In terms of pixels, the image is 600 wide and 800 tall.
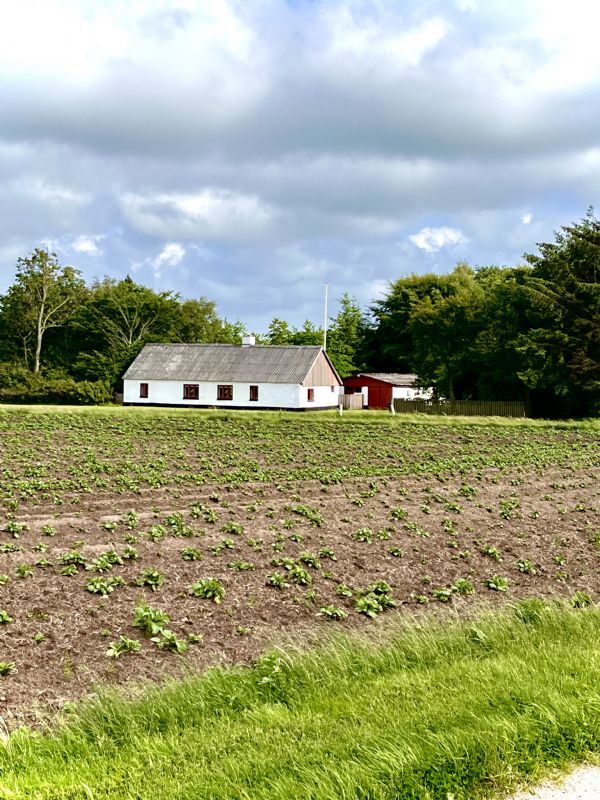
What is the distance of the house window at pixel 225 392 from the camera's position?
63188mm

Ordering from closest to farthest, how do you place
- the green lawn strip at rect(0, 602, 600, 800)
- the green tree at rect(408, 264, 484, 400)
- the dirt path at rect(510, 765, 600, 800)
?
the dirt path at rect(510, 765, 600, 800) → the green lawn strip at rect(0, 602, 600, 800) → the green tree at rect(408, 264, 484, 400)

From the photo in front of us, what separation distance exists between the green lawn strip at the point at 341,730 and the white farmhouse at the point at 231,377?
5441 cm

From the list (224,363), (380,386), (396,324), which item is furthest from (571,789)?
(396,324)

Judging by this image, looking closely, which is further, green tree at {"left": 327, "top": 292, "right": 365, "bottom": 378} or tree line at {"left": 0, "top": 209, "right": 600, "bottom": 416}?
green tree at {"left": 327, "top": 292, "right": 365, "bottom": 378}

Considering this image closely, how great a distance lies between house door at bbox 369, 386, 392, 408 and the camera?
236ft

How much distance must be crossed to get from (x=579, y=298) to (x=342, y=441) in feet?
80.0

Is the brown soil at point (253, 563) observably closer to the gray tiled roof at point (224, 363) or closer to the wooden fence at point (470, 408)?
the wooden fence at point (470, 408)

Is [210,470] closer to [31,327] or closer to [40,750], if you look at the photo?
[40,750]

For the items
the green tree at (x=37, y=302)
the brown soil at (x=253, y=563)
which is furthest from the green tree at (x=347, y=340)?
the brown soil at (x=253, y=563)

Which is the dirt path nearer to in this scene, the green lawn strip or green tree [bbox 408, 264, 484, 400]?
the green lawn strip

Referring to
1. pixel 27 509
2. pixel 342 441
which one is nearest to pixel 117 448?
pixel 342 441

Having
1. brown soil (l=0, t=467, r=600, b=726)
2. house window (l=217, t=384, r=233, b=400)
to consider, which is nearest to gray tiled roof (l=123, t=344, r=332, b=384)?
house window (l=217, t=384, r=233, b=400)

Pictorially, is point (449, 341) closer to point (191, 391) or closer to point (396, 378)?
point (396, 378)

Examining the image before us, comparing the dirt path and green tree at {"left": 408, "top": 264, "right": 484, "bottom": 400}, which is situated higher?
green tree at {"left": 408, "top": 264, "right": 484, "bottom": 400}
